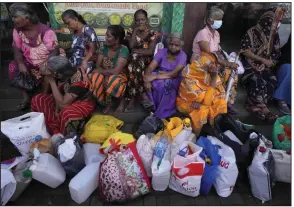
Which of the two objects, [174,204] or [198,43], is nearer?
[174,204]

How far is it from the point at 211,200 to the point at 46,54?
2.86m

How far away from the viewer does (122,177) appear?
8.43 ft

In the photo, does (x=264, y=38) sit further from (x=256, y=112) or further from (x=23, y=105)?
(x=23, y=105)

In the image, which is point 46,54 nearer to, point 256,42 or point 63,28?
point 63,28

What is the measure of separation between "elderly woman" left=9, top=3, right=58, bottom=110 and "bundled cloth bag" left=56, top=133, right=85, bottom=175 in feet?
4.12

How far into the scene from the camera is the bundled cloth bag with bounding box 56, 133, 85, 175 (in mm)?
2684

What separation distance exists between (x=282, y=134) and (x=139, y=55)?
2077mm

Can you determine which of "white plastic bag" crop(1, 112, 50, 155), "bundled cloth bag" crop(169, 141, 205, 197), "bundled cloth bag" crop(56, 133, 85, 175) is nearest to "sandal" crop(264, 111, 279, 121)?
"bundled cloth bag" crop(169, 141, 205, 197)

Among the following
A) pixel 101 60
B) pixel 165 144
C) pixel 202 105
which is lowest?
→ pixel 165 144

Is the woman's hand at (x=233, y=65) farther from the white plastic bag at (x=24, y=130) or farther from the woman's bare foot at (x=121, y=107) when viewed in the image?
the white plastic bag at (x=24, y=130)

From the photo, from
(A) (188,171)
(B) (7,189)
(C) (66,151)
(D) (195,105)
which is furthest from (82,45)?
(A) (188,171)

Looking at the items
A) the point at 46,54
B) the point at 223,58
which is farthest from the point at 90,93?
the point at 223,58

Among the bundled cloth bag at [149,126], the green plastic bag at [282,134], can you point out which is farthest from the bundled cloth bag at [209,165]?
the green plastic bag at [282,134]

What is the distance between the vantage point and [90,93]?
3336mm
